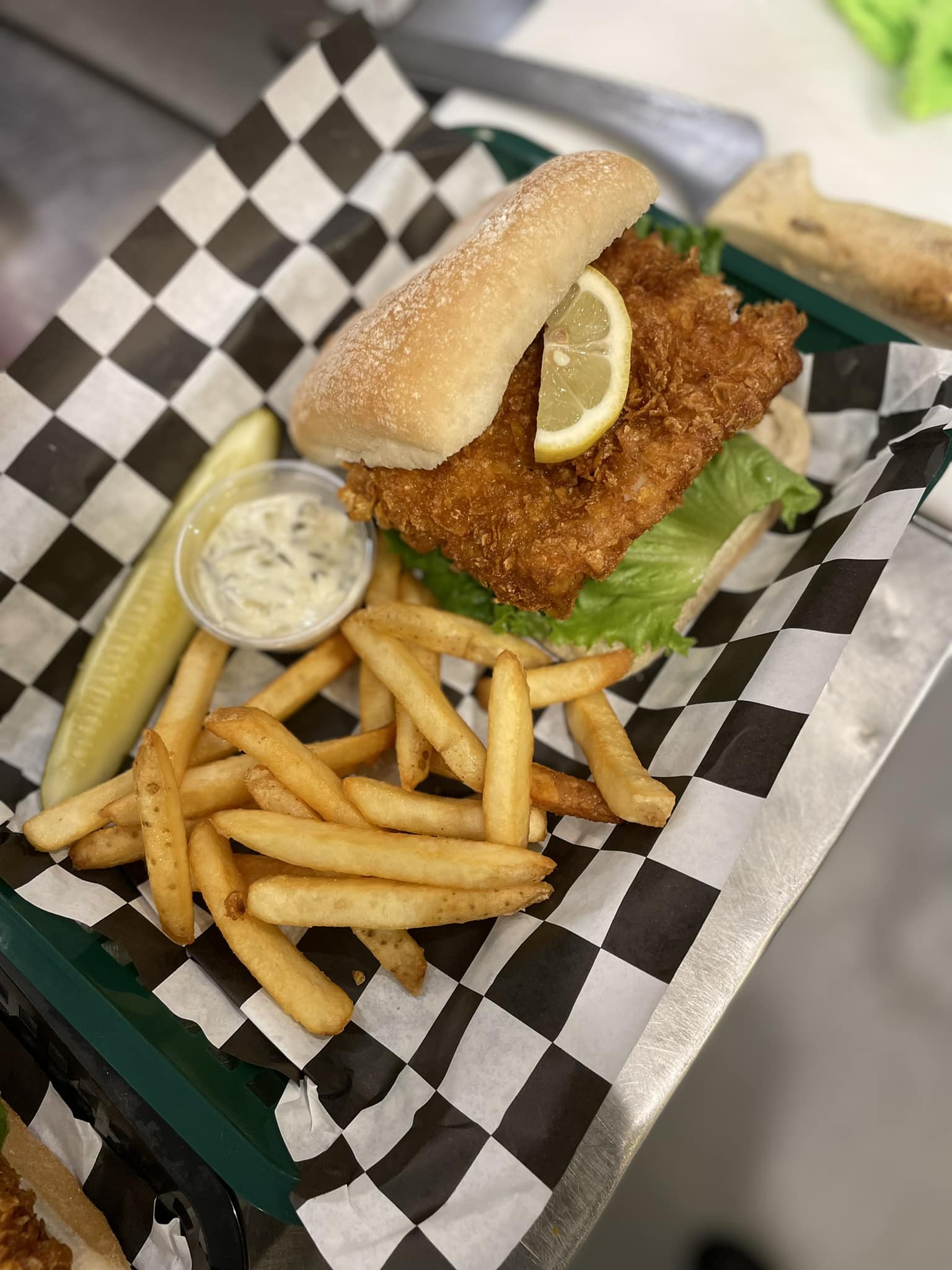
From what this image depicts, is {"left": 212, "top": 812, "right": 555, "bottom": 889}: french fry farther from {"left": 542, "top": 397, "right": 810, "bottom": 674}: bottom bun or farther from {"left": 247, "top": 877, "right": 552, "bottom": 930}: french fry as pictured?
{"left": 542, "top": 397, "right": 810, "bottom": 674}: bottom bun

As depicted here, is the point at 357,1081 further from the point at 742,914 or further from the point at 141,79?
the point at 141,79

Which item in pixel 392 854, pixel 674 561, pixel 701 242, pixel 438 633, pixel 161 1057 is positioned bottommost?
pixel 161 1057

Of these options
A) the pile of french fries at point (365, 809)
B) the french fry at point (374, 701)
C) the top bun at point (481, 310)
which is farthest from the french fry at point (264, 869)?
the top bun at point (481, 310)

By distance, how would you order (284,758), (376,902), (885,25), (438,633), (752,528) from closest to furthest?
(376,902), (284,758), (438,633), (752,528), (885,25)

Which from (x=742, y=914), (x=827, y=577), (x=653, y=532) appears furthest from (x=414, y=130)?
(x=742, y=914)

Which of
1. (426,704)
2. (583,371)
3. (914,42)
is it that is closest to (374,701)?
(426,704)

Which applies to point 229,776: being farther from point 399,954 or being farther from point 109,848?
point 399,954

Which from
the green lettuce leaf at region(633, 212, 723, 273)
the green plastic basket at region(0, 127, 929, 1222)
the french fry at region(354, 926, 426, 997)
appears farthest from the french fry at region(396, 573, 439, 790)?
the green lettuce leaf at region(633, 212, 723, 273)

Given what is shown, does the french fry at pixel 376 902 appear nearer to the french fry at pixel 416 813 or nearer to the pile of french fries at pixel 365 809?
the pile of french fries at pixel 365 809
